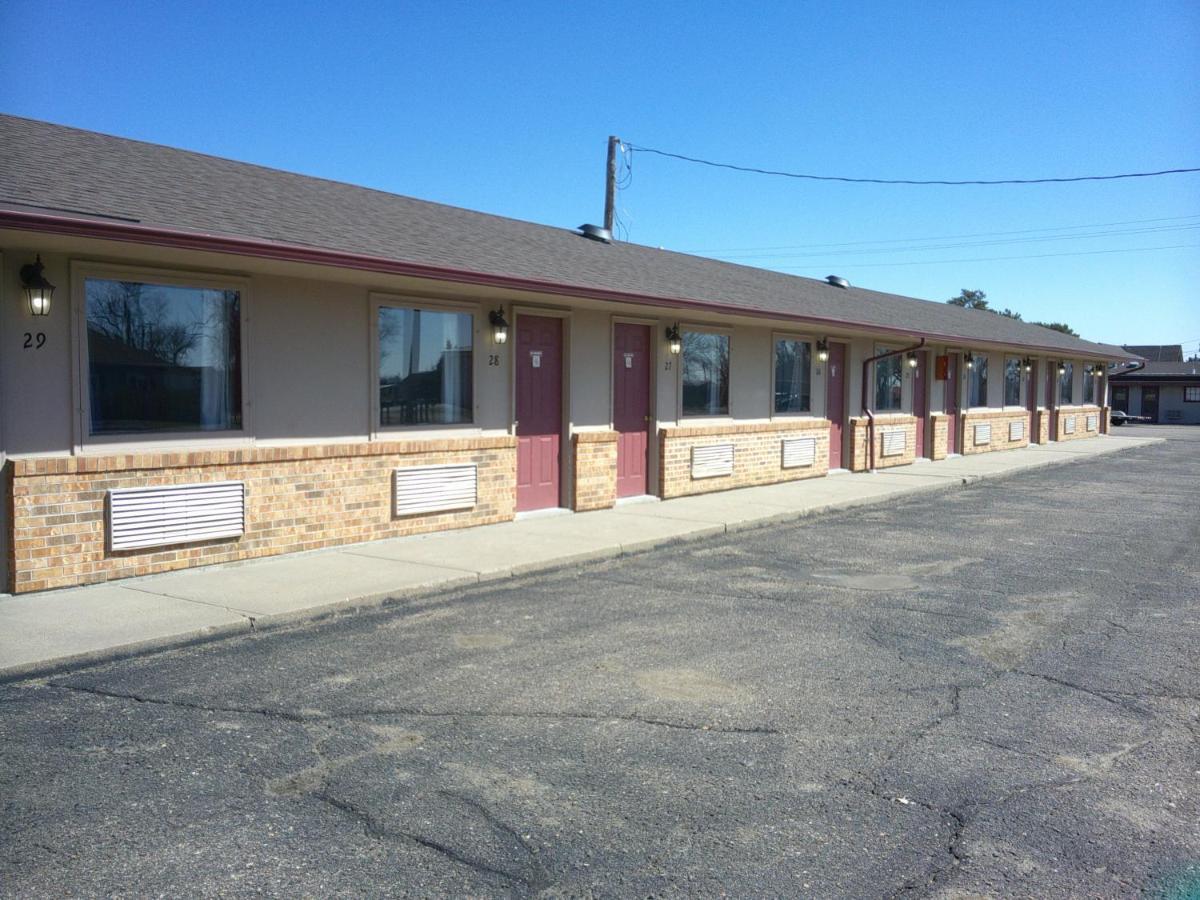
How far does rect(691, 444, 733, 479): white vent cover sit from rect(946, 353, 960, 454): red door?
10.4 metres

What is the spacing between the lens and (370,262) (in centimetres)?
927

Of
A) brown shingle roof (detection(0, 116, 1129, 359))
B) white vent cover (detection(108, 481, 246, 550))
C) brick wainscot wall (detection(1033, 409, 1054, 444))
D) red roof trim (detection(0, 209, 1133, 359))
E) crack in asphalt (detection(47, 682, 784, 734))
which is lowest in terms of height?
crack in asphalt (detection(47, 682, 784, 734))

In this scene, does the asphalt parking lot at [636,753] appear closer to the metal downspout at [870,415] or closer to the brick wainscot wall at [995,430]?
the metal downspout at [870,415]

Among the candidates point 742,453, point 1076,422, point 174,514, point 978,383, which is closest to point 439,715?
point 174,514

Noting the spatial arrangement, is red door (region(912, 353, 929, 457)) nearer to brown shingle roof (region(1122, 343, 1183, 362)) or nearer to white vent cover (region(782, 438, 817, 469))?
white vent cover (region(782, 438, 817, 469))

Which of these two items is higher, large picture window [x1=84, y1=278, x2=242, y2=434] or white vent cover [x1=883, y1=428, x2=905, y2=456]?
large picture window [x1=84, y1=278, x2=242, y2=434]

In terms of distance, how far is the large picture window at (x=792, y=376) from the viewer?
17547mm

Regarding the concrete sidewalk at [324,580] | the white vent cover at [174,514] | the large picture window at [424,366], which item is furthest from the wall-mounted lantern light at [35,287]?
the large picture window at [424,366]

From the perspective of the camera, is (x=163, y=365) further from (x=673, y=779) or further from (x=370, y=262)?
(x=673, y=779)

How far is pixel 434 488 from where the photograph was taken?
11164 mm

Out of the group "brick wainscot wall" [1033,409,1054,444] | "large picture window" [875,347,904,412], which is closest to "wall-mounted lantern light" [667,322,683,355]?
"large picture window" [875,347,904,412]

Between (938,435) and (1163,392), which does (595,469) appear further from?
(1163,392)

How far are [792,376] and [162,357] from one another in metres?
11.8

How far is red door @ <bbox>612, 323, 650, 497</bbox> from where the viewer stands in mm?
14086
